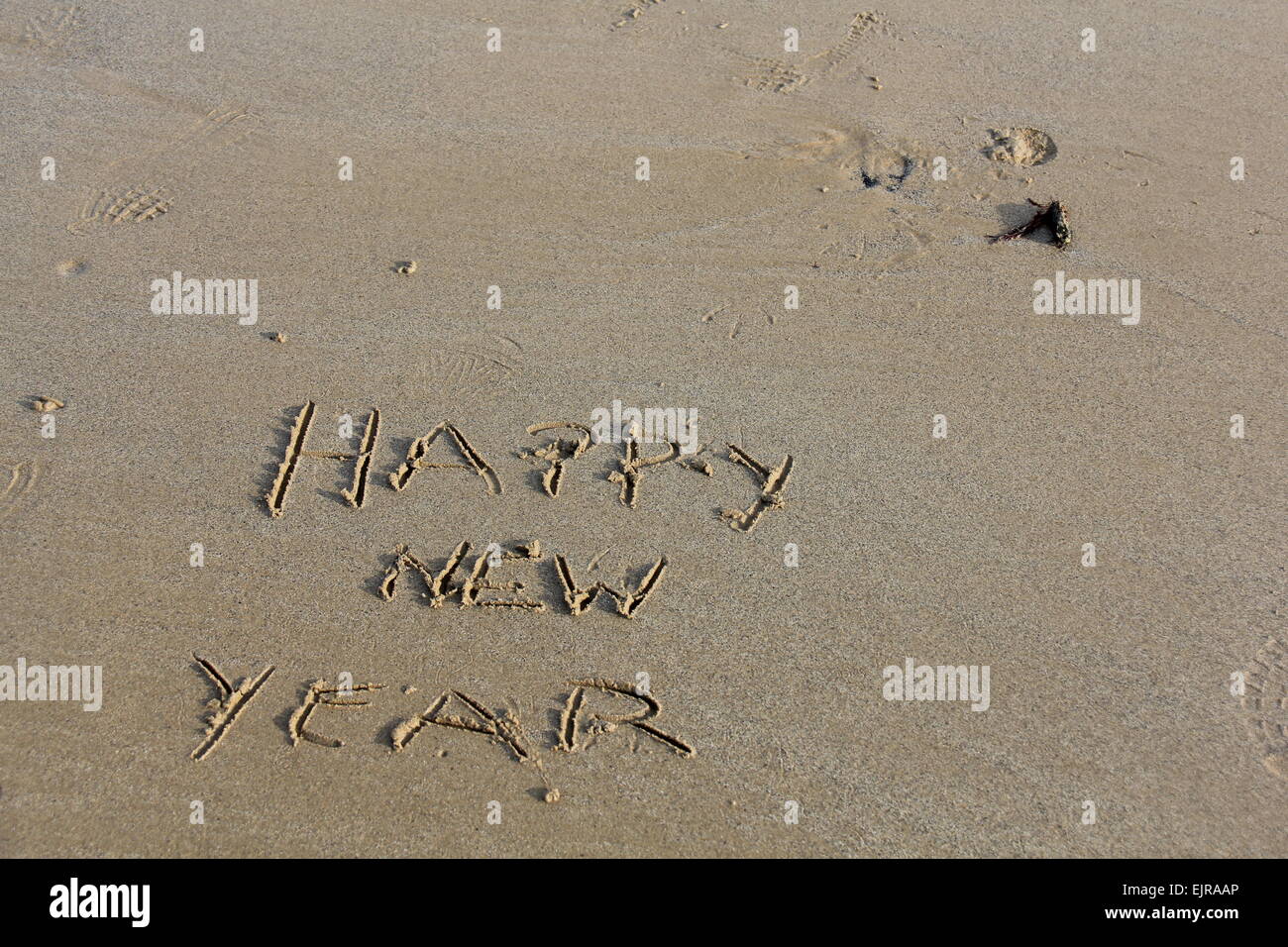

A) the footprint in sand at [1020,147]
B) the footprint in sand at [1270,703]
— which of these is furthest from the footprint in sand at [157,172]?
the footprint in sand at [1270,703]

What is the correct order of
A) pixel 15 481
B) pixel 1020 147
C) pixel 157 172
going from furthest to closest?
pixel 1020 147
pixel 157 172
pixel 15 481

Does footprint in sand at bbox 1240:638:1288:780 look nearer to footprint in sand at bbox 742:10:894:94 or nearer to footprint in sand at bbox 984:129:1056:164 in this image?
footprint in sand at bbox 984:129:1056:164

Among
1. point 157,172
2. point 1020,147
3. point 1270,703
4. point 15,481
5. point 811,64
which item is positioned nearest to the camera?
point 1270,703

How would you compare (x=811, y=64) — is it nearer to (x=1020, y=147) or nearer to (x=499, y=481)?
(x=1020, y=147)

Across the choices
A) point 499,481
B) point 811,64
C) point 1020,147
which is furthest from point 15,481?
point 1020,147

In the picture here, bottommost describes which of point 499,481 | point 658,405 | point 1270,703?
point 1270,703

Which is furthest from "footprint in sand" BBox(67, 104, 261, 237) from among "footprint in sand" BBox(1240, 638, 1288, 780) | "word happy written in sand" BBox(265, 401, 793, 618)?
"footprint in sand" BBox(1240, 638, 1288, 780)
